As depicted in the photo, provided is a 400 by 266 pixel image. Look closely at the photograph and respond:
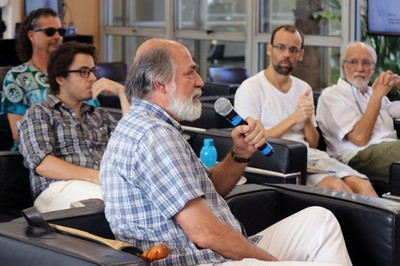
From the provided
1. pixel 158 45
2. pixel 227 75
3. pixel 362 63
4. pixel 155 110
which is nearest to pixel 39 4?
pixel 227 75

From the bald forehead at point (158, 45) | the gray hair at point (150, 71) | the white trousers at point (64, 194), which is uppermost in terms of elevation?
the bald forehead at point (158, 45)

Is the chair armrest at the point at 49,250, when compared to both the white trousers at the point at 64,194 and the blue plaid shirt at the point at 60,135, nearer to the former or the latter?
the white trousers at the point at 64,194

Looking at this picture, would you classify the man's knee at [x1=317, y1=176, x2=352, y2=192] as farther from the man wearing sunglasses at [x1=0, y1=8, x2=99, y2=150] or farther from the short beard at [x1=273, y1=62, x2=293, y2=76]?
the man wearing sunglasses at [x1=0, y1=8, x2=99, y2=150]

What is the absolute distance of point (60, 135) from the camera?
12.9 ft

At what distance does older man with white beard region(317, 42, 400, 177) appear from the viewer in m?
4.91

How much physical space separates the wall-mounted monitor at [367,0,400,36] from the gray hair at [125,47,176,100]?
458 cm

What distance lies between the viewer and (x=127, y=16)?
10258 mm

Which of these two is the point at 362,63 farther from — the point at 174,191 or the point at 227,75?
the point at 174,191

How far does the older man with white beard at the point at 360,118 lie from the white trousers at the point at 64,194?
1791 mm

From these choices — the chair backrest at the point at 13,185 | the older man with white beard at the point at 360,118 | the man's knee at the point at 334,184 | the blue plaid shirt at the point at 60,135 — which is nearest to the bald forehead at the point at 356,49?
the older man with white beard at the point at 360,118

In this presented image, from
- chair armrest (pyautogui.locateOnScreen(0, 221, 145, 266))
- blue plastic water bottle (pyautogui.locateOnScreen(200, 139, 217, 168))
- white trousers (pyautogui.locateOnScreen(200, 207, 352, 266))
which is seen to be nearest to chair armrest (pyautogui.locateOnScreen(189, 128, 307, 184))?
blue plastic water bottle (pyautogui.locateOnScreen(200, 139, 217, 168))

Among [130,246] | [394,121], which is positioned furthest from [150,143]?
[394,121]

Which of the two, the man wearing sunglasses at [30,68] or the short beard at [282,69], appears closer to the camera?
the man wearing sunglasses at [30,68]

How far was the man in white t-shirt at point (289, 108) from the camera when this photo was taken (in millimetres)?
4648
